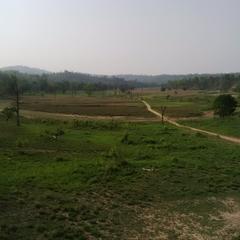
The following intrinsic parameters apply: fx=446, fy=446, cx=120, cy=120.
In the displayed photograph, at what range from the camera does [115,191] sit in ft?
80.4

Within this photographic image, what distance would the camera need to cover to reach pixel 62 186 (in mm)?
24875

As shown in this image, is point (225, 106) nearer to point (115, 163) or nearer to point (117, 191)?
point (115, 163)

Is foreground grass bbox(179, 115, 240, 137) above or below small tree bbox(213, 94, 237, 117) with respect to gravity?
below

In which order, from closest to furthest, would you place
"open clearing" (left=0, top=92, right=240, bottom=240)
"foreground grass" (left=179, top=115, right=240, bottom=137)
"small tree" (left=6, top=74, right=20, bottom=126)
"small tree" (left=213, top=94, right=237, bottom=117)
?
"open clearing" (left=0, top=92, right=240, bottom=240) → "foreground grass" (left=179, top=115, right=240, bottom=137) → "small tree" (left=6, top=74, right=20, bottom=126) → "small tree" (left=213, top=94, right=237, bottom=117)

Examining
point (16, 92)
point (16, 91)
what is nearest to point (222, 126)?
point (16, 92)

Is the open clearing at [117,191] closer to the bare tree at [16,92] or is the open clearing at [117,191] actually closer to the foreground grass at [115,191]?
the foreground grass at [115,191]

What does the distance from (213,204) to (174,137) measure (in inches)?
1013

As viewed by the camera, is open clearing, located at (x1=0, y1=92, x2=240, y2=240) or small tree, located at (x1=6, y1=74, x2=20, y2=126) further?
small tree, located at (x1=6, y1=74, x2=20, y2=126)

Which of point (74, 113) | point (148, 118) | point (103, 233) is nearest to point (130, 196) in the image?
point (103, 233)

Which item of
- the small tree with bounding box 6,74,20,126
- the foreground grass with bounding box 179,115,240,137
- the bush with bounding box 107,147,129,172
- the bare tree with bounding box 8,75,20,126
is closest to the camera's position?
the bush with bounding box 107,147,129,172

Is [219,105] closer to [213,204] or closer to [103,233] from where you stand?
[213,204]

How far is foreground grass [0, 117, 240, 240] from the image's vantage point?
1877cm

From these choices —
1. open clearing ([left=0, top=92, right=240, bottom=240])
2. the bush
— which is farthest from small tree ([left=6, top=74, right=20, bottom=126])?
the bush

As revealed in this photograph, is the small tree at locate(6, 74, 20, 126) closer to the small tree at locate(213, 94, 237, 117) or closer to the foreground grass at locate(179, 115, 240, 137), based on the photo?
the foreground grass at locate(179, 115, 240, 137)
